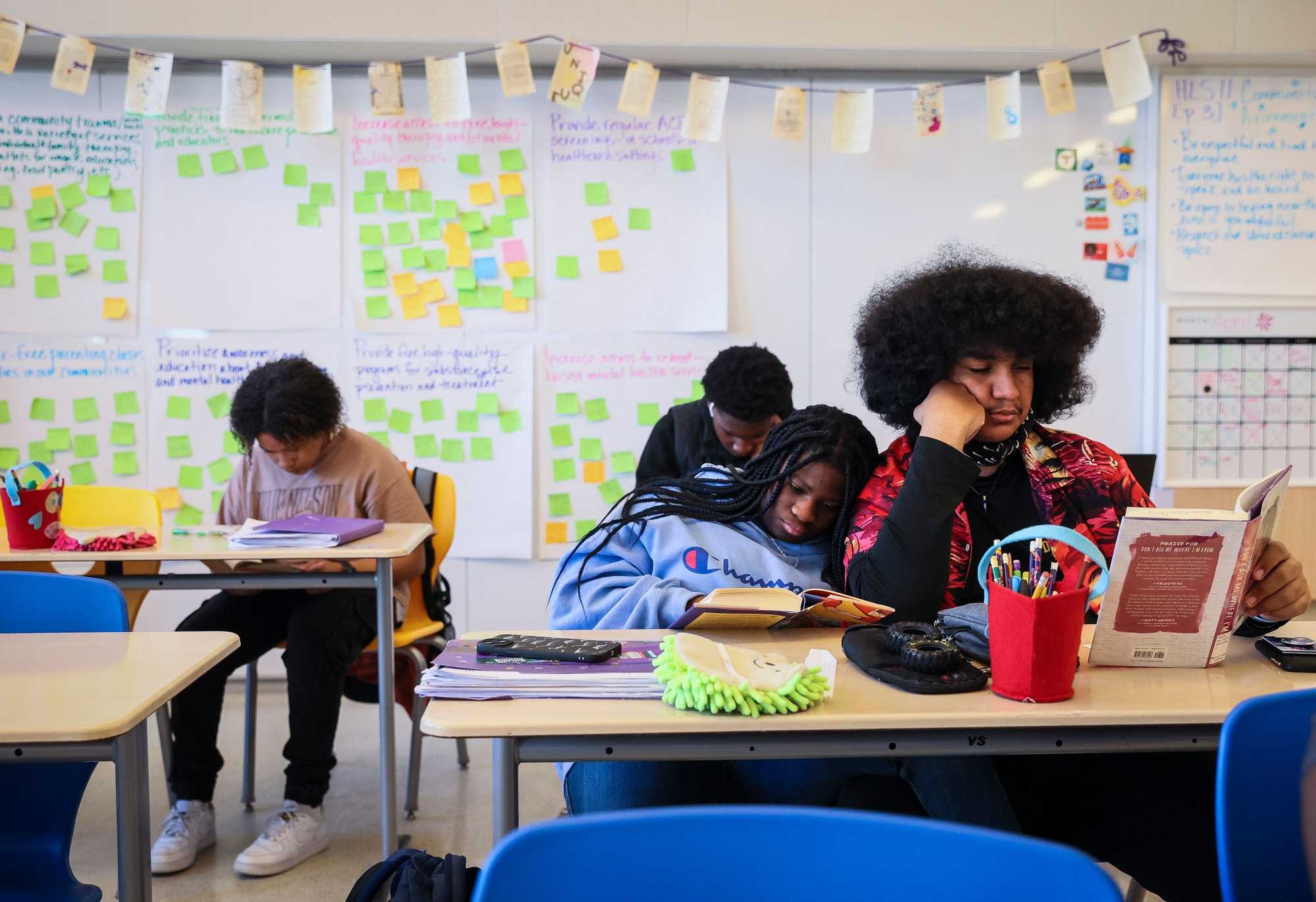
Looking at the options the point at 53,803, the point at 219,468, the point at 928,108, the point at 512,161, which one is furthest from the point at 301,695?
the point at 928,108

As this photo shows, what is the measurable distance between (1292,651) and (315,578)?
1.81m

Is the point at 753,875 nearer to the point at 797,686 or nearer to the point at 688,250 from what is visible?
the point at 797,686

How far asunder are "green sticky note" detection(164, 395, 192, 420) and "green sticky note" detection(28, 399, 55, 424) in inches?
15.0

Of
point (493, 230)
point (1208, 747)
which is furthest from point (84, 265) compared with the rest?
point (1208, 747)

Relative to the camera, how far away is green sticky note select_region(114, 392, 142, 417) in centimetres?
370

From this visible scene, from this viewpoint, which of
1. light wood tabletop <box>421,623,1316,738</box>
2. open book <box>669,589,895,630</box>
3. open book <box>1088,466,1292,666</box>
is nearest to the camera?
light wood tabletop <box>421,623,1316,738</box>

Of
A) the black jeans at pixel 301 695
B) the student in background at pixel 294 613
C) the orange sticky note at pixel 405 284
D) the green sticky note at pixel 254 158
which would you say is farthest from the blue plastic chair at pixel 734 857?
the green sticky note at pixel 254 158

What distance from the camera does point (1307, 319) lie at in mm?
3760

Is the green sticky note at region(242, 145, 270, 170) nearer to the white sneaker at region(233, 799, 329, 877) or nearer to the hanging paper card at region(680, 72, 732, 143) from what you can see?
the hanging paper card at region(680, 72, 732, 143)

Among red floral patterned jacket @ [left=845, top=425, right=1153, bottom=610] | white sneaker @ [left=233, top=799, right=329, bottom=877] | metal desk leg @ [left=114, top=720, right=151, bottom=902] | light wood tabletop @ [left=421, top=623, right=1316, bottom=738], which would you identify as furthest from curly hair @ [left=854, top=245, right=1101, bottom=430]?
white sneaker @ [left=233, top=799, right=329, bottom=877]

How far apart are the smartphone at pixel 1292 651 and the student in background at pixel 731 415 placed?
1.40 meters

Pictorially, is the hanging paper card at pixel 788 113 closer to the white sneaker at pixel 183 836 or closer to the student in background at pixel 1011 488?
the student in background at pixel 1011 488

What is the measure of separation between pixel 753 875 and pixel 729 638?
835mm

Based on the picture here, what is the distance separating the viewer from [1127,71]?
3520 mm
